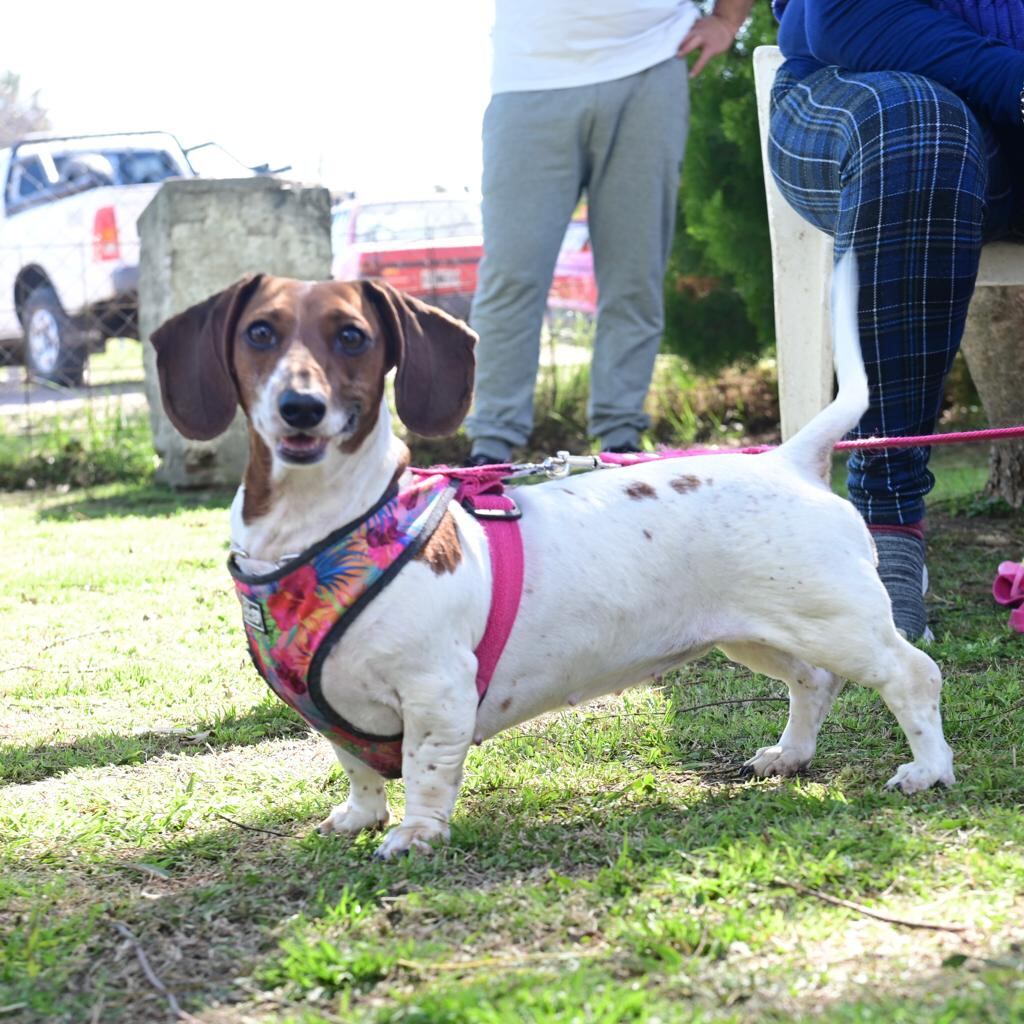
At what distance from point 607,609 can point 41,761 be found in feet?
4.09

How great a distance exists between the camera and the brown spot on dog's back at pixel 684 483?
251 centimetres

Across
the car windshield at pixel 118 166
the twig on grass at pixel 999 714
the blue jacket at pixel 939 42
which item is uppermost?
the blue jacket at pixel 939 42

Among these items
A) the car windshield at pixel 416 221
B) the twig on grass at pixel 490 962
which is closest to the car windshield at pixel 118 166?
the car windshield at pixel 416 221

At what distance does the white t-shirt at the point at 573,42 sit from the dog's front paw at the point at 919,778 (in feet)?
9.91

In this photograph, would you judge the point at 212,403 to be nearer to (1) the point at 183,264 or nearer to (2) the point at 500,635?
(2) the point at 500,635

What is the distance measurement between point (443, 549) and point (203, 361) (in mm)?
515

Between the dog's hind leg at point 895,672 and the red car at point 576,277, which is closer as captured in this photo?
the dog's hind leg at point 895,672

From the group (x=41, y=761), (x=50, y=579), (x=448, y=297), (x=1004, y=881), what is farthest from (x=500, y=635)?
(x=448, y=297)

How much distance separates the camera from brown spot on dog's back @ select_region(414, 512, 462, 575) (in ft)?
7.41

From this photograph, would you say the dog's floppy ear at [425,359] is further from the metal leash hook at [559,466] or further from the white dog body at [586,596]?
the metal leash hook at [559,466]

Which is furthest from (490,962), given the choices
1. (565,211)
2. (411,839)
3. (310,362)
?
(565,211)

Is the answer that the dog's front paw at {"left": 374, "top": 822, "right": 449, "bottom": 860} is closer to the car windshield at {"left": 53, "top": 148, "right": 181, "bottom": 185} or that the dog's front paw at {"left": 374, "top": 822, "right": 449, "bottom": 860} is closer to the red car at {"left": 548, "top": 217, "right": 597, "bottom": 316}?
the red car at {"left": 548, "top": 217, "right": 597, "bottom": 316}

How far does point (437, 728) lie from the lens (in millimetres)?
2260

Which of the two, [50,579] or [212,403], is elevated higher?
[212,403]
